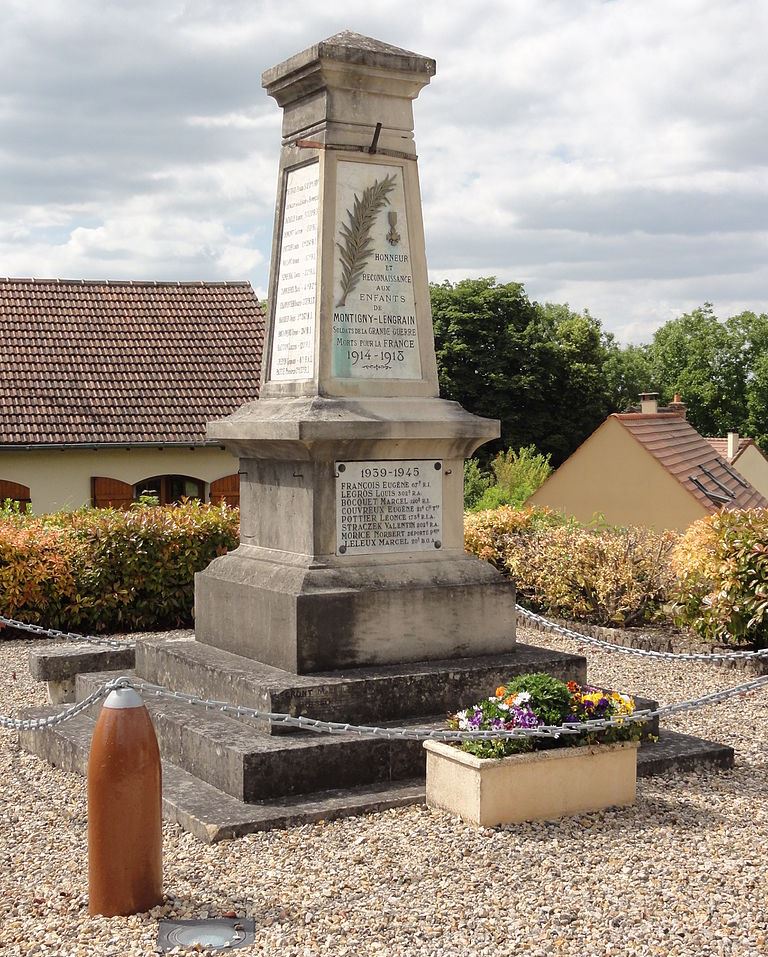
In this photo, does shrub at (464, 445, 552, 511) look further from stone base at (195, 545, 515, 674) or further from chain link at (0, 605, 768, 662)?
stone base at (195, 545, 515, 674)

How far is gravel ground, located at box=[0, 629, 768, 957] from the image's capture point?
478 cm

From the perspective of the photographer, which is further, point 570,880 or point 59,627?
point 59,627

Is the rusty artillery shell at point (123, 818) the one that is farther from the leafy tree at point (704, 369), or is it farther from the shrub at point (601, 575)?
the leafy tree at point (704, 369)

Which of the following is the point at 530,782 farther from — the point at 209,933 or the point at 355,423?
the point at 355,423

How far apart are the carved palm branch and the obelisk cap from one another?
3566 mm

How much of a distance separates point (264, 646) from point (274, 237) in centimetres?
290

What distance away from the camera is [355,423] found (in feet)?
25.1

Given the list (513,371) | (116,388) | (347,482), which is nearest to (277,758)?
(347,482)

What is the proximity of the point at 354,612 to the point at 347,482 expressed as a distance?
0.86 metres

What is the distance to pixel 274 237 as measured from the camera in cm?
856

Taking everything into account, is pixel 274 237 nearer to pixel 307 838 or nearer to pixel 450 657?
pixel 450 657

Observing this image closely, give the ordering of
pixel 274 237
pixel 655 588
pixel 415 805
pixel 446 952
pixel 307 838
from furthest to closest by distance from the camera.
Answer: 1. pixel 655 588
2. pixel 274 237
3. pixel 415 805
4. pixel 307 838
5. pixel 446 952

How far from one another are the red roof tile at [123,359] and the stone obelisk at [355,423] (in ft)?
44.2

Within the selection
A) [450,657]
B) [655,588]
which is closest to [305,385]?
[450,657]
